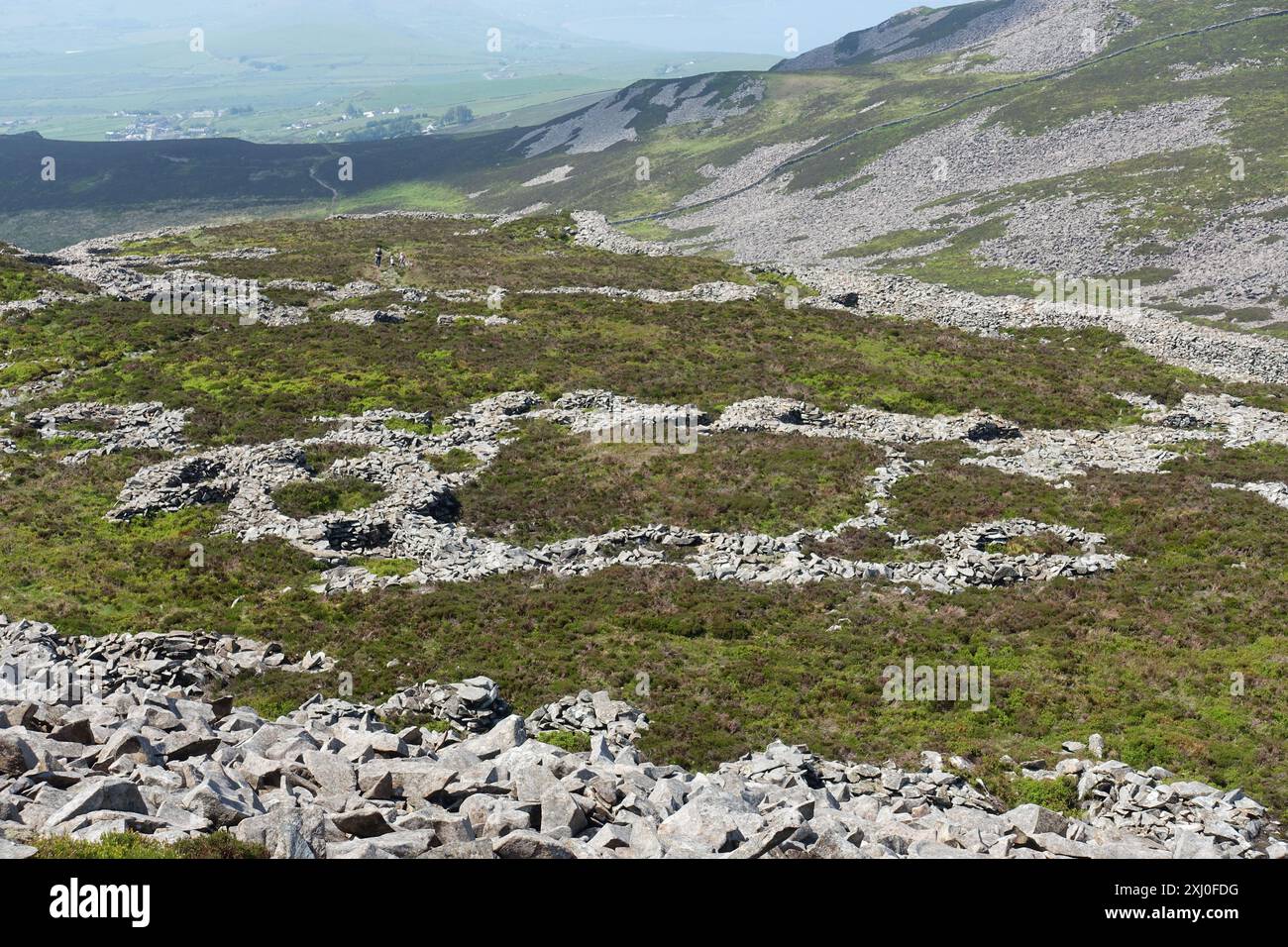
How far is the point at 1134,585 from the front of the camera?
3675 centimetres

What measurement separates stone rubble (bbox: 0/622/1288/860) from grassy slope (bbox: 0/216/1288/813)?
2891 mm

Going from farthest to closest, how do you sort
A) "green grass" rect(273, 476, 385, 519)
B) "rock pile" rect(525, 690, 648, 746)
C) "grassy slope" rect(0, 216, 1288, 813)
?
"green grass" rect(273, 476, 385, 519)
"grassy slope" rect(0, 216, 1288, 813)
"rock pile" rect(525, 690, 648, 746)

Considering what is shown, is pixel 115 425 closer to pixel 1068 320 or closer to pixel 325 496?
pixel 325 496

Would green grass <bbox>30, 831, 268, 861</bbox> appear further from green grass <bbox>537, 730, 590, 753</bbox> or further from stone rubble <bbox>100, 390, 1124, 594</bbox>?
stone rubble <bbox>100, 390, 1124, 594</bbox>

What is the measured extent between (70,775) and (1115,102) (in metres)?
193

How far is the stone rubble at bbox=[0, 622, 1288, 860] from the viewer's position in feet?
48.6

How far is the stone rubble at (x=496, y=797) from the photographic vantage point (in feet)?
48.6

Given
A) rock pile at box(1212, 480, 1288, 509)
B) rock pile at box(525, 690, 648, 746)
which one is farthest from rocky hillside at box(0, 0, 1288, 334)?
rock pile at box(525, 690, 648, 746)

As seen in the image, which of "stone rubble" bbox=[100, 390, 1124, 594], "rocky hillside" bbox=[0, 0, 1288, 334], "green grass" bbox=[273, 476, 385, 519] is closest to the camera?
"stone rubble" bbox=[100, 390, 1124, 594]

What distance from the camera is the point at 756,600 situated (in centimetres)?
3675

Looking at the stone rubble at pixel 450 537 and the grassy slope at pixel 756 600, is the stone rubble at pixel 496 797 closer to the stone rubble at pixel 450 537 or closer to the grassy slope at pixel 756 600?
the grassy slope at pixel 756 600

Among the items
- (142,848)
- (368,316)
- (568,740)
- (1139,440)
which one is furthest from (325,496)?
(1139,440)

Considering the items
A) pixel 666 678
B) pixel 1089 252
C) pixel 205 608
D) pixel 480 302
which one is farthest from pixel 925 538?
pixel 1089 252
